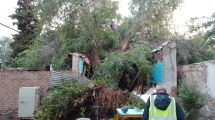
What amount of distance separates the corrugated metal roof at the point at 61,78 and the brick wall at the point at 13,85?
7.5 inches

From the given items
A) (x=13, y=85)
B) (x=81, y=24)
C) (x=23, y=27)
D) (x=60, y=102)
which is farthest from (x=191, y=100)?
(x=23, y=27)

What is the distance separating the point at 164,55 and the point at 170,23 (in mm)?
2998

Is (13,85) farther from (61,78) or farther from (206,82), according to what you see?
(206,82)

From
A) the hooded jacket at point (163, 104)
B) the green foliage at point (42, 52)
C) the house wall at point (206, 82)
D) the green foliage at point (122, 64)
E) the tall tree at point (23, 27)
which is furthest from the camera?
the tall tree at point (23, 27)

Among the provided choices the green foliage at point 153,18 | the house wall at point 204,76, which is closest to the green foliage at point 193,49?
the green foliage at point 153,18

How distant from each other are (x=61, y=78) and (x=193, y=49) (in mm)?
6999

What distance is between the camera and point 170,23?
1652 centimetres

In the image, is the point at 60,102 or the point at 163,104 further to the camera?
the point at 60,102

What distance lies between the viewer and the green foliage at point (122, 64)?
524 inches

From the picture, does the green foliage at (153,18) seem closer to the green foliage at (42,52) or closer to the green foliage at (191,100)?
the green foliage at (42,52)

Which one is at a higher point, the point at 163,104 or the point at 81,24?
the point at 81,24

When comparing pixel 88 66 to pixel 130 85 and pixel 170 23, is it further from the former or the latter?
pixel 170 23

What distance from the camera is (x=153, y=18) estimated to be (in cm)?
1620

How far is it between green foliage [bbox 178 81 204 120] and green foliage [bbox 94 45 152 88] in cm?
282
